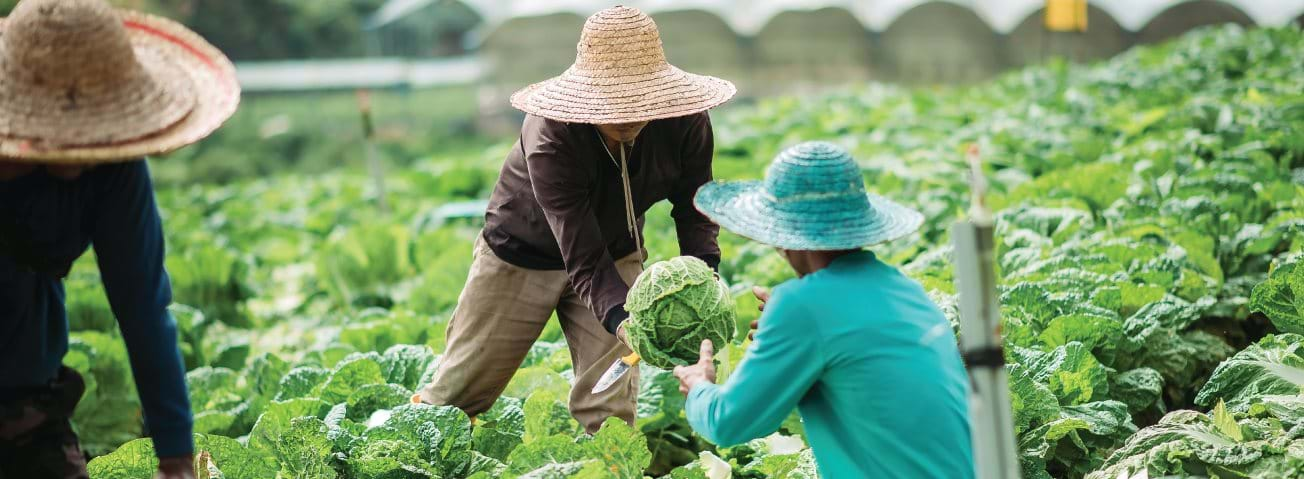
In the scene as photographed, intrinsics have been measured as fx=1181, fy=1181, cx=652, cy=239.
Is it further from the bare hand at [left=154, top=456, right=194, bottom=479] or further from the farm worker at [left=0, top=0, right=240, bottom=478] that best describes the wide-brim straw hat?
the bare hand at [left=154, top=456, right=194, bottom=479]

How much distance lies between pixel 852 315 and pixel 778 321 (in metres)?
0.16

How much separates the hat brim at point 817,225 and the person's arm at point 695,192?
0.91m

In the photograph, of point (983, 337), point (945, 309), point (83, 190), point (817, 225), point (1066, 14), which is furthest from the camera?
point (1066, 14)

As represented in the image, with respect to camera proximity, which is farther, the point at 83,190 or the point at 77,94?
the point at 83,190

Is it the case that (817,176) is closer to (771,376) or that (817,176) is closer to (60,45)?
(771,376)

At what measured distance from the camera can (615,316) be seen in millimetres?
3385

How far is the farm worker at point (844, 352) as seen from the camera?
2.53 metres

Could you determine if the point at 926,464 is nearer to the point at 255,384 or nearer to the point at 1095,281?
the point at 1095,281

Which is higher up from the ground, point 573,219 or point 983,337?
point 983,337

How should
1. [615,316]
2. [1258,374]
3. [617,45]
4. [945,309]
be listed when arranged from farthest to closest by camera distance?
[945,309]
[1258,374]
[617,45]
[615,316]

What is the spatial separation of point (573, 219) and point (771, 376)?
1088 mm

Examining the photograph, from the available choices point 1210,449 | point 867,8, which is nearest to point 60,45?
point 1210,449

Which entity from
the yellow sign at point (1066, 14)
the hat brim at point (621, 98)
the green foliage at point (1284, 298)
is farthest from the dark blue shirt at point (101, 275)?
the yellow sign at point (1066, 14)

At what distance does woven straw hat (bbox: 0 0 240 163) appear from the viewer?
234 cm
